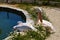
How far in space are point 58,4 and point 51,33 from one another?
190 inches

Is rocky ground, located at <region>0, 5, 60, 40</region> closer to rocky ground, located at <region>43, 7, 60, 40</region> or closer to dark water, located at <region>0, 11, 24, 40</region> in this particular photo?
rocky ground, located at <region>43, 7, 60, 40</region>

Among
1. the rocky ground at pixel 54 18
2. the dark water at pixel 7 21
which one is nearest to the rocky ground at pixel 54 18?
the rocky ground at pixel 54 18

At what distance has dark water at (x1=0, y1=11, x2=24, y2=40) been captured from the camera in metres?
9.11

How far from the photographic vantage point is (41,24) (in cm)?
861

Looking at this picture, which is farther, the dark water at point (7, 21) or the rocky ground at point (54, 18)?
the dark water at point (7, 21)

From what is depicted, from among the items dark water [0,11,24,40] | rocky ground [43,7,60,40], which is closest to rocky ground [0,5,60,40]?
rocky ground [43,7,60,40]

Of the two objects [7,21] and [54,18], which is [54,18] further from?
[7,21]

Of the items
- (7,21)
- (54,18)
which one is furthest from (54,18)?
(7,21)

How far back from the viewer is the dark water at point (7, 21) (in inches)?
359

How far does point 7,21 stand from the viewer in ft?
35.0

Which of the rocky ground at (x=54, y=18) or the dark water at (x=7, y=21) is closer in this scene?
the rocky ground at (x=54, y=18)

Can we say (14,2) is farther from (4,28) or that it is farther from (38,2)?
(4,28)

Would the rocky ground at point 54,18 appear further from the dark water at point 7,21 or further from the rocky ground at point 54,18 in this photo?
the dark water at point 7,21

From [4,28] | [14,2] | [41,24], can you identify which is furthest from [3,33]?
[14,2]
